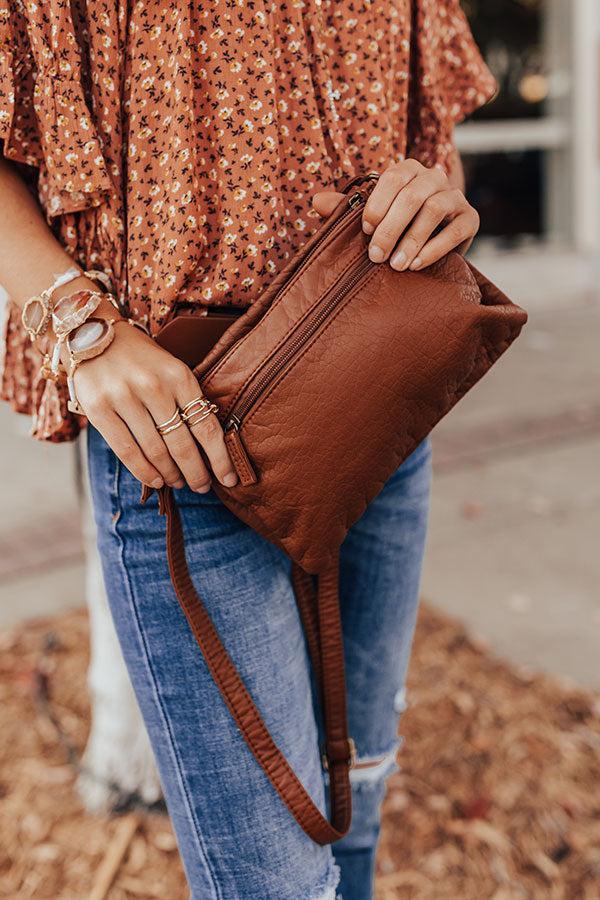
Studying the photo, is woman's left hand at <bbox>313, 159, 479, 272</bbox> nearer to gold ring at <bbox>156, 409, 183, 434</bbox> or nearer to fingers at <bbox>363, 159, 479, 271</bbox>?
fingers at <bbox>363, 159, 479, 271</bbox>

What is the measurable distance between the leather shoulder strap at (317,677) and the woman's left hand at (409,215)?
39 cm

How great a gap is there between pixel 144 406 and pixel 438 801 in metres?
1.68

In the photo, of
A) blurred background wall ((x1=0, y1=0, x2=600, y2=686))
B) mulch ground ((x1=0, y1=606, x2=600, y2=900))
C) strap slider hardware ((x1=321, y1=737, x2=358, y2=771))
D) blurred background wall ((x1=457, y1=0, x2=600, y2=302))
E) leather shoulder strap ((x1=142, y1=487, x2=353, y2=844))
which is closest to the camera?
leather shoulder strap ((x1=142, y1=487, x2=353, y2=844))

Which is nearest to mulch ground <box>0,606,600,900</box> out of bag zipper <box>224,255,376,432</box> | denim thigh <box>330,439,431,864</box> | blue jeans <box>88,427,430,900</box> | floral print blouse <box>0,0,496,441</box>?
denim thigh <box>330,439,431,864</box>

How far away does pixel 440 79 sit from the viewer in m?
1.59

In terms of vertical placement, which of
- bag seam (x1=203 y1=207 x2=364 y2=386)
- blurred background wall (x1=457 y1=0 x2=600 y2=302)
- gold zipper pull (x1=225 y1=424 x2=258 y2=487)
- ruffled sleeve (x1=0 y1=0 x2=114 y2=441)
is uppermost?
ruffled sleeve (x1=0 y1=0 x2=114 y2=441)

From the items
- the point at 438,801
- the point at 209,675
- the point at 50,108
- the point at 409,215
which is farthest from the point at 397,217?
the point at 438,801

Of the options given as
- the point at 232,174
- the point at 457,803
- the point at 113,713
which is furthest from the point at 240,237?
the point at 457,803

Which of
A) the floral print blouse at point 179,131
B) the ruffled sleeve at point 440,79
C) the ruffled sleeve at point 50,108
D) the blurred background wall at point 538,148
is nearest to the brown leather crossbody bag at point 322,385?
the floral print blouse at point 179,131

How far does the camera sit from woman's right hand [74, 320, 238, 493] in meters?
1.01

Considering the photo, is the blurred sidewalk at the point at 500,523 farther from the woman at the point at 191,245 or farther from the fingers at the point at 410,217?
the fingers at the point at 410,217

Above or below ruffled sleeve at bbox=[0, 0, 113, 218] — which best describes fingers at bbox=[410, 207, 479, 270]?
below

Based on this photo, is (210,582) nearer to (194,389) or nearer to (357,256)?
(194,389)

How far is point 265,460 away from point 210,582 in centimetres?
18
